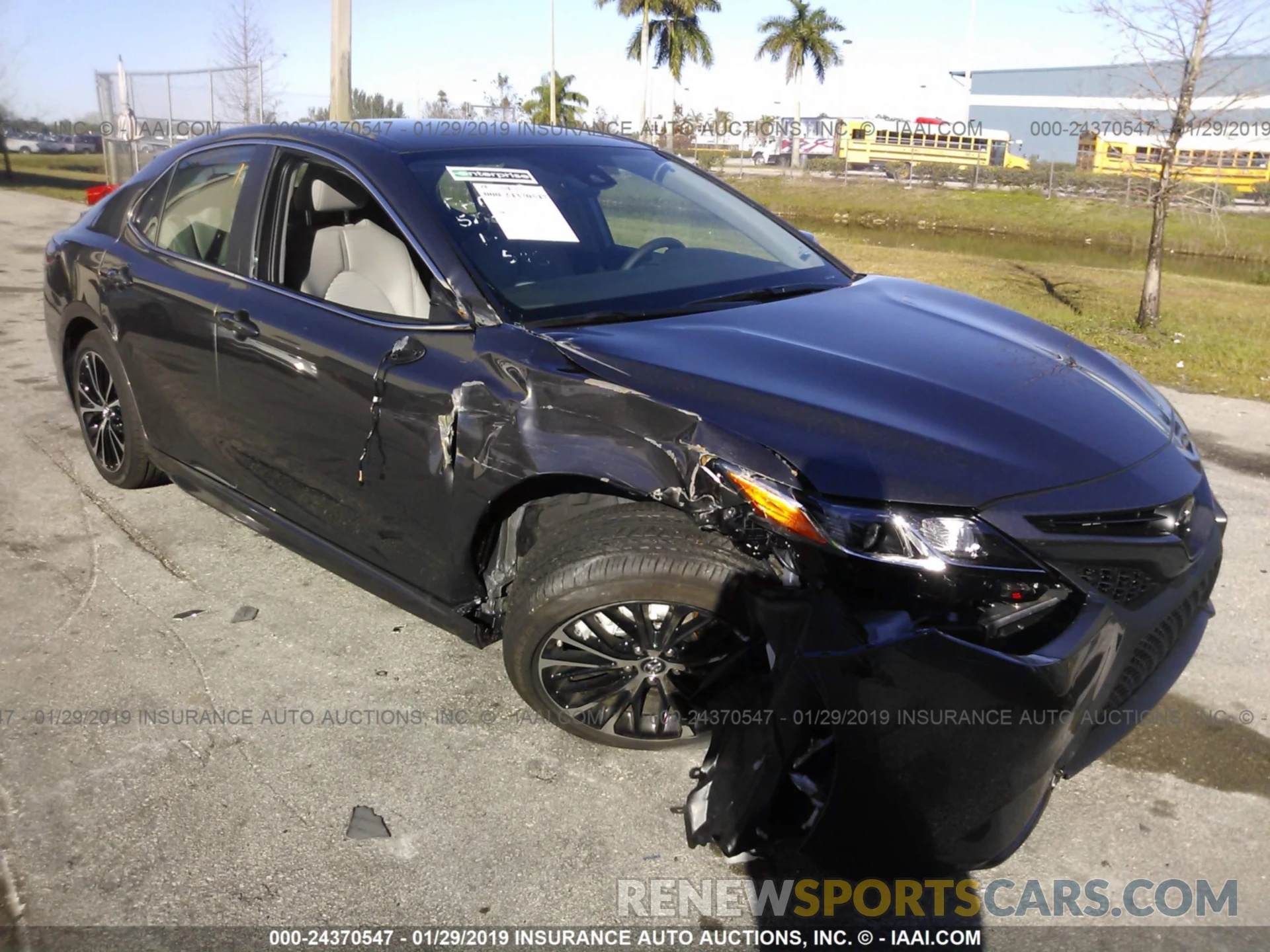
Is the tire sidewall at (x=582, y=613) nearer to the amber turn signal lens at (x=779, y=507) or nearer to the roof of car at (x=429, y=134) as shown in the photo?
the amber turn signal lens at (x=779, y=507)

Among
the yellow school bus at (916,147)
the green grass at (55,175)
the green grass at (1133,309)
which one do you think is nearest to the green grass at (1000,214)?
the yellow school bus at (916,147)

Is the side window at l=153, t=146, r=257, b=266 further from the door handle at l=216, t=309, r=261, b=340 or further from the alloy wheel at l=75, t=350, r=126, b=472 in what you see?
the alloy wheel at l=75, t=350, r=126, b=472

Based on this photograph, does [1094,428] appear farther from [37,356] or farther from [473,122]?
[37,356]

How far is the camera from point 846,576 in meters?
2.36

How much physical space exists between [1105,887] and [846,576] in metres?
1.06

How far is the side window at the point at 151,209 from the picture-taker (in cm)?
427

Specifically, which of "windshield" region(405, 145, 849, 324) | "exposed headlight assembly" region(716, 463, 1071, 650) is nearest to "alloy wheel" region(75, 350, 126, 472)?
"windshield" region(405, 145, 849, 324)

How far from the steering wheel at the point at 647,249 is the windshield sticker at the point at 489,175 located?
409mm

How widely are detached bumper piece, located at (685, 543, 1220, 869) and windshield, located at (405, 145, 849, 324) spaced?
45.6 inches

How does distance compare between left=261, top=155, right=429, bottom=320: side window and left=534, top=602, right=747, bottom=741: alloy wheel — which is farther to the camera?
left=261, top=155, right=429, bottom=320: side window

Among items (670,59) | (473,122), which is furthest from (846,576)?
(670,59)

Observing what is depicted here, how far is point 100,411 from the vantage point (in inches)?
186

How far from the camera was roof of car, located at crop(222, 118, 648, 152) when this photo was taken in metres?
3.57

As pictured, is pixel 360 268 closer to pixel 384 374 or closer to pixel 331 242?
pixel 331 242
